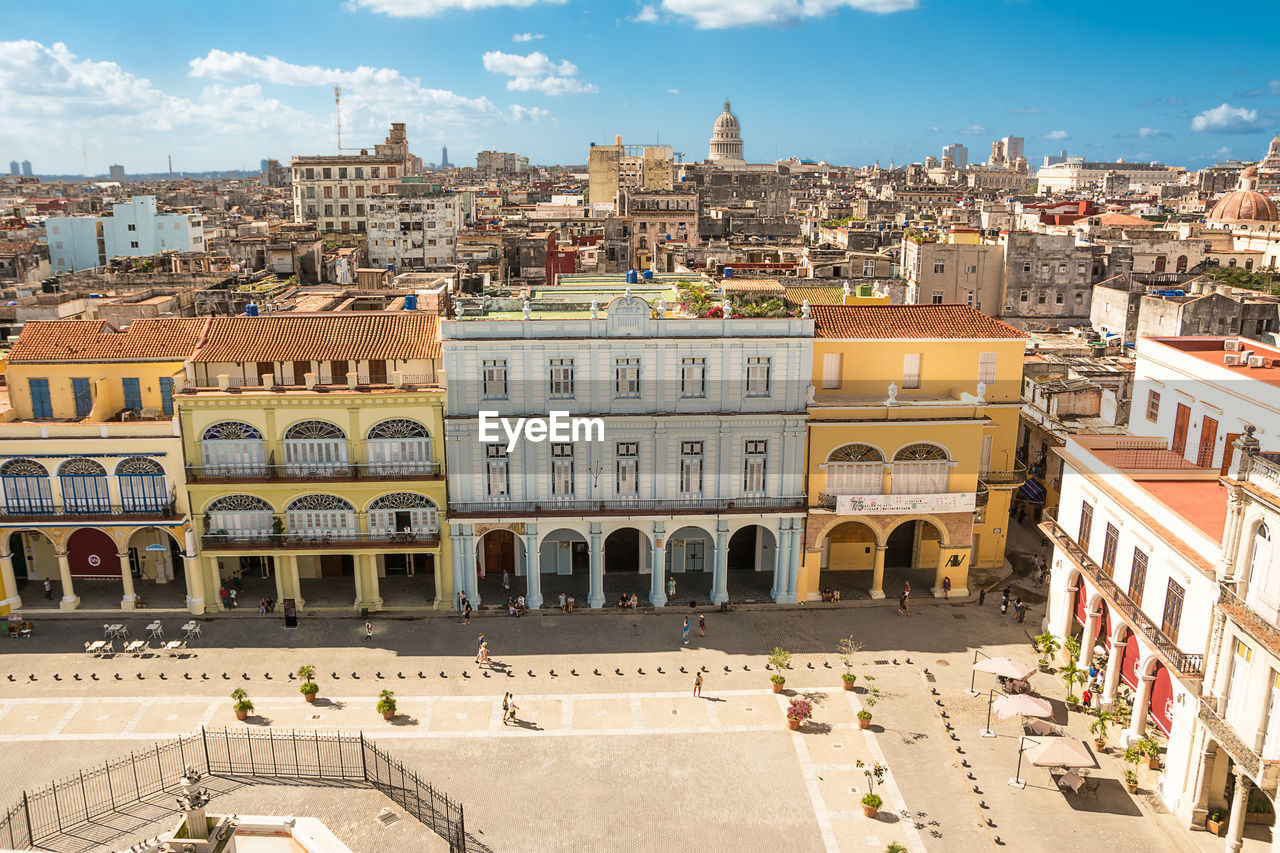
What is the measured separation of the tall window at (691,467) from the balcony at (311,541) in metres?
12.3

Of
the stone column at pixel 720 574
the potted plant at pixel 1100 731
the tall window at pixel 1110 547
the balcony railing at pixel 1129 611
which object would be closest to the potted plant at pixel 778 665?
the stone column at pixel 720 574

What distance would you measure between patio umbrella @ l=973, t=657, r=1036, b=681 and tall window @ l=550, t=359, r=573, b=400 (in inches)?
850

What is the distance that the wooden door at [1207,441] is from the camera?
42938 mm

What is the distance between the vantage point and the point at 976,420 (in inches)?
1876

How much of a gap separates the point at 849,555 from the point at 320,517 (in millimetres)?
27658

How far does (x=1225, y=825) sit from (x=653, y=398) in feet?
90.7

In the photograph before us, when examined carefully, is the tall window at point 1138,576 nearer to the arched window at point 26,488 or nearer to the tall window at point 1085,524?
the tall window at point 1085,524

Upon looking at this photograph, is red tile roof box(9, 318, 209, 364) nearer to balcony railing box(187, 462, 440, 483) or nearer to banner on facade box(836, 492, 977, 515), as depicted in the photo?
balcony railing box(187, 462, 440, 483)

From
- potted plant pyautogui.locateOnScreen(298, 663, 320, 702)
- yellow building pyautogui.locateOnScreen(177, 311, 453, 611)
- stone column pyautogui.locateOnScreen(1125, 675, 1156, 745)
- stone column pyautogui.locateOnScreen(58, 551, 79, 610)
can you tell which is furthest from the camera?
stone column pyautogui.locateOnScreen(58, 551, 79, 610)

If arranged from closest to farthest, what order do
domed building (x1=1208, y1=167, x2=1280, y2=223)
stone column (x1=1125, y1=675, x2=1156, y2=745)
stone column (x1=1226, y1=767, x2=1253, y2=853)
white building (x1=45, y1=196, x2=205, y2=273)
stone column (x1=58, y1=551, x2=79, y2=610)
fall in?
stone column (x1=1226, y1=767, x2=1253, y2=853)
stone column (x1=1125, y1=675, x2=1156, y2=745)
stone column (x1=58, y1=551, x2=79, y2=610)
white building (x1=45, y1=196, x2=205, y2=273)
domed building (x1=1208, y1=167, x2=1280, y2=223)

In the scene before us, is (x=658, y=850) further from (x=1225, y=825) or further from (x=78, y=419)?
(x=78, y=419)

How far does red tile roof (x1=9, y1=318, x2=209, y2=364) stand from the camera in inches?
1896

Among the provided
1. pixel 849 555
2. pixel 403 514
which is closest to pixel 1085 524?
pixel 849 555

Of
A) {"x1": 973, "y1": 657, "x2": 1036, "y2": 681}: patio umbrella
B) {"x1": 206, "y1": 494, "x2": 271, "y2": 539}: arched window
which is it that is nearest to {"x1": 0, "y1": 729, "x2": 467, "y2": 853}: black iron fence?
{"x1": 206, "y1": 494, "x2": 271, "y2": 539}: arched window
